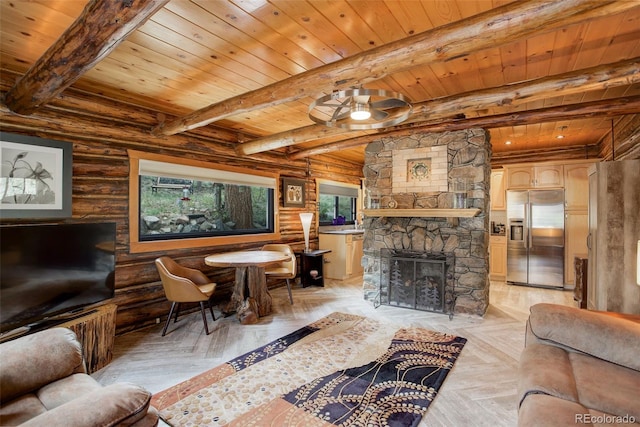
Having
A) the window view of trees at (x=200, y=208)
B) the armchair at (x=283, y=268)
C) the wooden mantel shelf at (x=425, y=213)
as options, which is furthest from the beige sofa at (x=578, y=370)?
the window view of trees at (x=200, y=208)

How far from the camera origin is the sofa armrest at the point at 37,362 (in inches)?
55.1

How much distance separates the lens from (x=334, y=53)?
2334mm

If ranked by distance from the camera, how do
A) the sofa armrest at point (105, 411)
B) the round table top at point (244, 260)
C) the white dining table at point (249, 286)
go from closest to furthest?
the sofa armrest at point (105, 411) < the round table top at point (244, 260) < the white dining table at point (249, 286)

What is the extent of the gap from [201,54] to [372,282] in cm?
352

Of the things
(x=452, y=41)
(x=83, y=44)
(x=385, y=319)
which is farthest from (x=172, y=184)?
(x=452, y=41)

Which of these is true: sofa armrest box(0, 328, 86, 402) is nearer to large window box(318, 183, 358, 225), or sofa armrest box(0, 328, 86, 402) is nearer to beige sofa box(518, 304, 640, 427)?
beige sofa box(518, 304, 640, 427)

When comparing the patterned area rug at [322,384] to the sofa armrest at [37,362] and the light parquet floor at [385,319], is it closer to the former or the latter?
the light parquet floor at [385,319]

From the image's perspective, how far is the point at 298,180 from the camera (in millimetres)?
5809

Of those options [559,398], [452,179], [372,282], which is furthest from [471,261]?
[559,398]

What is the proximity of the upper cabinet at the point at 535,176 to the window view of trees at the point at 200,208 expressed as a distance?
13.8 ft

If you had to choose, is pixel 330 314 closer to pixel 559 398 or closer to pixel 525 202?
pixel 559 398

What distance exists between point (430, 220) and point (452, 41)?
2764mm

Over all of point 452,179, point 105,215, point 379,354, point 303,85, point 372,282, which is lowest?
point 379,354

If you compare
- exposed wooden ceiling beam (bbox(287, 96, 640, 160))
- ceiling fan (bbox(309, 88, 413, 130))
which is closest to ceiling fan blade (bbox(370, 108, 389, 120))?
ceiling fan (bbox(309, 88, 413, 130))
